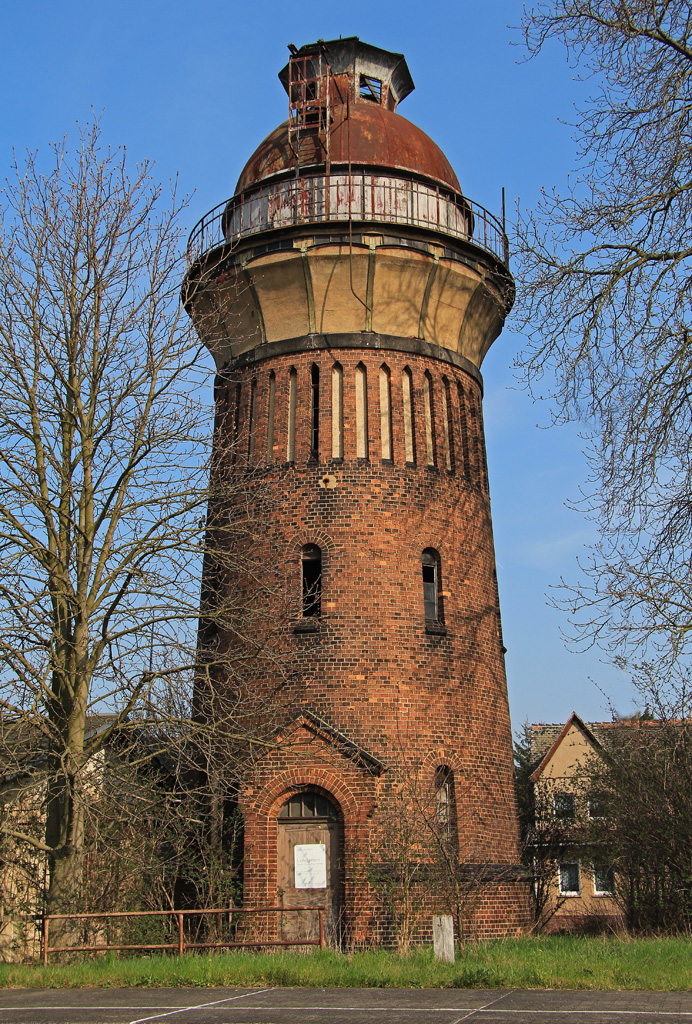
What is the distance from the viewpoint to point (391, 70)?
22000 mm

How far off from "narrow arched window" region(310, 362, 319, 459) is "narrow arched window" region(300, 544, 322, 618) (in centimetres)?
158

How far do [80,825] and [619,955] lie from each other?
6301 mm

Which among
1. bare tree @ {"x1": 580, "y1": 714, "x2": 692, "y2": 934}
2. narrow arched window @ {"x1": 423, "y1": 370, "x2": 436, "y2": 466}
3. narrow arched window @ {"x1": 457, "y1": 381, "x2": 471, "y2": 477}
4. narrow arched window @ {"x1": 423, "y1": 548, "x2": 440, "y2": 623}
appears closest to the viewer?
bare tree @ {"x1": 580, "y1": 714, "x2": 692, "y2": 934}

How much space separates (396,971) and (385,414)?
9.58 m

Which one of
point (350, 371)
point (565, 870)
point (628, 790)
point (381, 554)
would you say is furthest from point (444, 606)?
point (565, 870)

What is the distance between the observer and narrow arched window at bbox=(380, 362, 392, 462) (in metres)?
17.7

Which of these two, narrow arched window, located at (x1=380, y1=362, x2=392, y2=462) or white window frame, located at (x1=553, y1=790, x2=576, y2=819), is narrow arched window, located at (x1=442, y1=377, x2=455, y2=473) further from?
white window frame, located at (x1=553, y1=790, x2=576, y2=819)

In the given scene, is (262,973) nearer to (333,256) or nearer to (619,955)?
(619,955)

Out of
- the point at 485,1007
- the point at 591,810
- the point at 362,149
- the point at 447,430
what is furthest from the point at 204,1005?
the point at 591,810

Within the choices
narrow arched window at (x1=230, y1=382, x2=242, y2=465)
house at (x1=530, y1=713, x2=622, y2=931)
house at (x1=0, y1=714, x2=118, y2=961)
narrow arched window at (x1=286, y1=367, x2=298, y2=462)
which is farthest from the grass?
house at (x1=530, y1=713, x2=622, y2=931)

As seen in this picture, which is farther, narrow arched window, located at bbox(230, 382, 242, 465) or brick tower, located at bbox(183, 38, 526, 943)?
narrow arched window, located at bbox(230, 382, 242, 465)

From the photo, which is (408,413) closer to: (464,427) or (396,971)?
(464,427)

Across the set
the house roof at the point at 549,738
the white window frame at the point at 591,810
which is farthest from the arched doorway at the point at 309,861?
the house roof at the point at 549,738

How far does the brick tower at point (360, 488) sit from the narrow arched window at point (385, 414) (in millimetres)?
38
